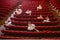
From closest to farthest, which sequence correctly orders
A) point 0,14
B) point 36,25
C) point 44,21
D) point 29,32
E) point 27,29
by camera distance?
point 29,32 < point 27,29 < point 36,25 < point 44,21 < point 0,14

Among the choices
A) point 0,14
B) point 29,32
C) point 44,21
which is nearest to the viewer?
point 29,32

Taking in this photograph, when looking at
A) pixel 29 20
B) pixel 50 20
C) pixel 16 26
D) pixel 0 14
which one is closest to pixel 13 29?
pixel 16 26

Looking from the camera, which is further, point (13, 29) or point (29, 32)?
point (13, 29)

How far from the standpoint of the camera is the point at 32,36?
147cm

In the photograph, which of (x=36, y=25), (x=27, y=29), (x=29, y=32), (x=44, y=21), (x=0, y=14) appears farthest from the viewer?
(x=0, y=14)

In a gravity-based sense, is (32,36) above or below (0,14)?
below

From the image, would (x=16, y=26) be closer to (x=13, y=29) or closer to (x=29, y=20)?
(x=13, y=29)

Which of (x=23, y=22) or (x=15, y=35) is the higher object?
(x=23, y=22)

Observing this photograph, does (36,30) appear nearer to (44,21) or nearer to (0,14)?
(44,21)

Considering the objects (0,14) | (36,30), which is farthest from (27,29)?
(0,14)

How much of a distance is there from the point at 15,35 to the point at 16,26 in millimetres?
137

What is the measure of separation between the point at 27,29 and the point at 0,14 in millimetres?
734

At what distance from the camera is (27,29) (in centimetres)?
156

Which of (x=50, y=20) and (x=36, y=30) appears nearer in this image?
(x=36, y=30)
